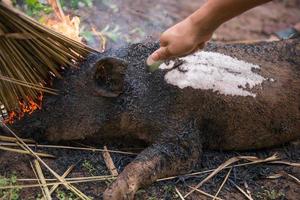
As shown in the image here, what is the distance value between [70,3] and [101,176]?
1.97 meters

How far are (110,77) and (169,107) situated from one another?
1.33 feet

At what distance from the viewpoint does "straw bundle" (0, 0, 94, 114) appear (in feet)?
7.77

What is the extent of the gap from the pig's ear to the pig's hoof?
582 mm

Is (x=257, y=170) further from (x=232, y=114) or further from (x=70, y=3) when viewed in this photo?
(x=70, y=3)

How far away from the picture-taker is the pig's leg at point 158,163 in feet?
7.74

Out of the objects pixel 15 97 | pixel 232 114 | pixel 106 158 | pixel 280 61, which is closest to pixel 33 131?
pixel 15 97

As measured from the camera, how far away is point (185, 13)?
5.24 metres

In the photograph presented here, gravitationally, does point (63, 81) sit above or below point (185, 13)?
above

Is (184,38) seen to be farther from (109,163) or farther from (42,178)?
(42,178)

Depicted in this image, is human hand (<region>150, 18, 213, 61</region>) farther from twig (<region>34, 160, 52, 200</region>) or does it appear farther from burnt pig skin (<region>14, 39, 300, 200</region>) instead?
twig (<region>34, 160, 52, 200</region>)

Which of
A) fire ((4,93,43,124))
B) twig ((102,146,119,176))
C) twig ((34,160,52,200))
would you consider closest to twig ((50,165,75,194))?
twig ((34,160,52,200))

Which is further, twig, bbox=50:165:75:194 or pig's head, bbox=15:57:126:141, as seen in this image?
pig's head, bbox=15:57:126:141

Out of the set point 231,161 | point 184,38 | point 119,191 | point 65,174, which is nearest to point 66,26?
point 65,174

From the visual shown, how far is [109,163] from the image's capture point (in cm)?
267
